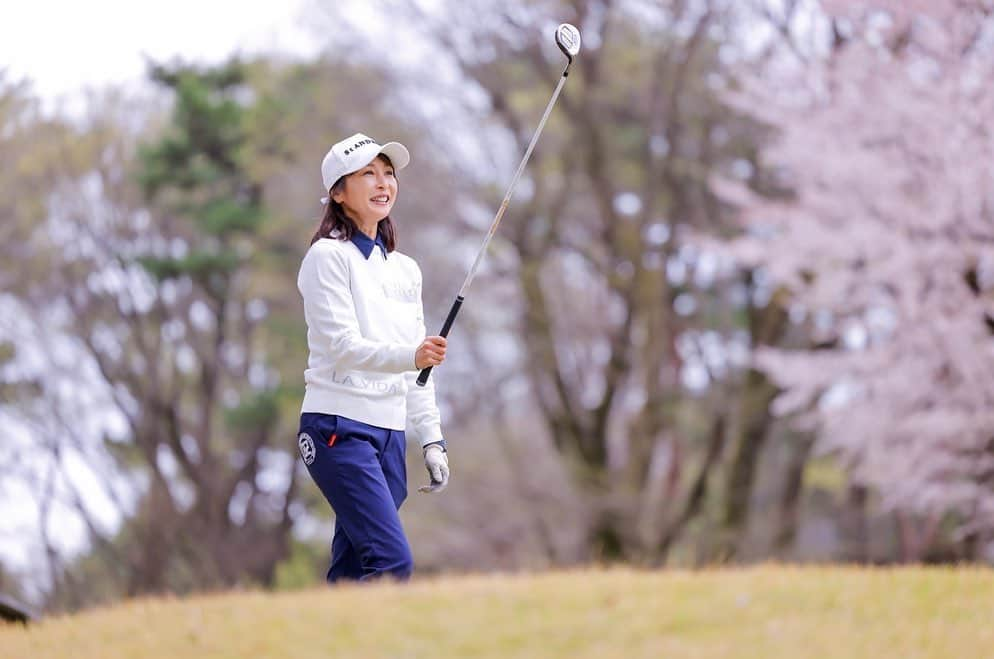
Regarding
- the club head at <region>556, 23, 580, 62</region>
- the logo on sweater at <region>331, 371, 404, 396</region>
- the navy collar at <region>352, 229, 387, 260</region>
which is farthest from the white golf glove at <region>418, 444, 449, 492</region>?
the club head at <region>556, 23, 580, 62</region>

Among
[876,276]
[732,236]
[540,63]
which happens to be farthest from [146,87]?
[876,276]

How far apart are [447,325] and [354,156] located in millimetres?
606

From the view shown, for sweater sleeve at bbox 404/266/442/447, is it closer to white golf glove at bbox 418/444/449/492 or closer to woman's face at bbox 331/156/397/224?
white golf glove at bbox 418/444/449/492

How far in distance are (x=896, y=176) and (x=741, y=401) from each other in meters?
5.40

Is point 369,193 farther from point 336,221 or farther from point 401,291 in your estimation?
point 401,291

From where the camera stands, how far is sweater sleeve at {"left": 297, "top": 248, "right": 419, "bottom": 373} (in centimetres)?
404

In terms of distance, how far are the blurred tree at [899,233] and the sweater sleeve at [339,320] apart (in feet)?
21.9

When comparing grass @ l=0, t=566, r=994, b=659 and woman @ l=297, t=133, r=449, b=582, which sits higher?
woman @ l=297, t=133, r=449, b=582

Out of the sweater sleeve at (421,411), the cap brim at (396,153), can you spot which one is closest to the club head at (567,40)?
the cap brim at (396,153)

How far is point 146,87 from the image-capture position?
1931 cm

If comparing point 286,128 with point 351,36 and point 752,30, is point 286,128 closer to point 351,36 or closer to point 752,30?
point 351,36

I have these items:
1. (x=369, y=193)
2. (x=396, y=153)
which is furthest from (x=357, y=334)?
(x=396, y=153)

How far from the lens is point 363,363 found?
405 centimetres

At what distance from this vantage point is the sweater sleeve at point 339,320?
4039mm
